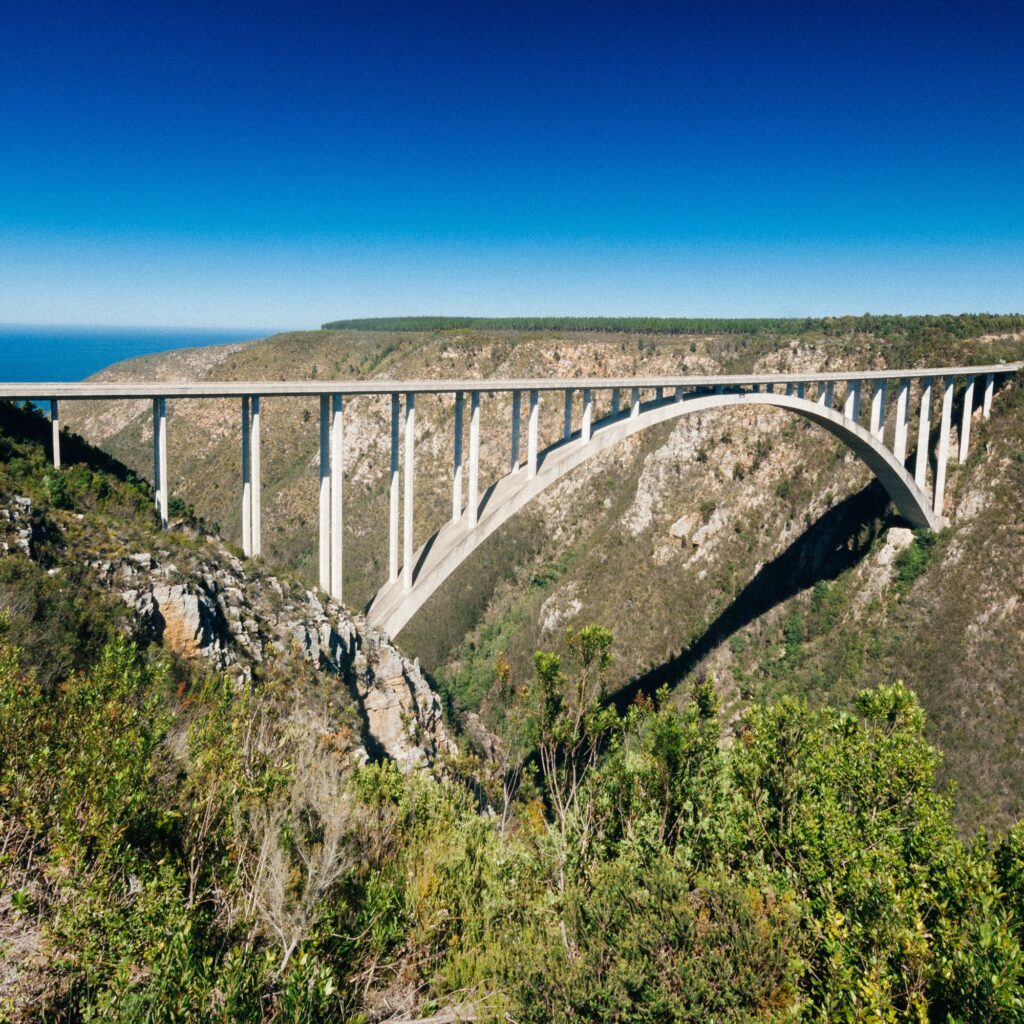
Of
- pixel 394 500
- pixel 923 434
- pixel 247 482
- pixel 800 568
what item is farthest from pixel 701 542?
pixel 247 482

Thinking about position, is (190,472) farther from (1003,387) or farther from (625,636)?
(1003,387)

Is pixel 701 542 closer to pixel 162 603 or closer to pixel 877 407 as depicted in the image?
pixel 877 407

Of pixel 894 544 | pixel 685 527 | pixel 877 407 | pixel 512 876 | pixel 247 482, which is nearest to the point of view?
pixel 512 876

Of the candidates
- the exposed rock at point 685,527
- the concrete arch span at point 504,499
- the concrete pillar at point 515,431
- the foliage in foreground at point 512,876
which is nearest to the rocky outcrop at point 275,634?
the concrete arch span at point 504,499

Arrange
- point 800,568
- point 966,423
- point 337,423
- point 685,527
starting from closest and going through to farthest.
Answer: point 337,423 < point 966,423 < point 800,568 < point 685,527

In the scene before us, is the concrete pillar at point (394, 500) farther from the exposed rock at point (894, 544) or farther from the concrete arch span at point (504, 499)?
the exposed rock at point (894, 544)

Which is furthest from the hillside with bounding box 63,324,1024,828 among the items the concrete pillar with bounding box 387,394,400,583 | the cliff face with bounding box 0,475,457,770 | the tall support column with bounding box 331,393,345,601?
the tall support column with bounding box 331,393,345,601

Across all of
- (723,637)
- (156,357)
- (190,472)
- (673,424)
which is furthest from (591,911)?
(156,357)
